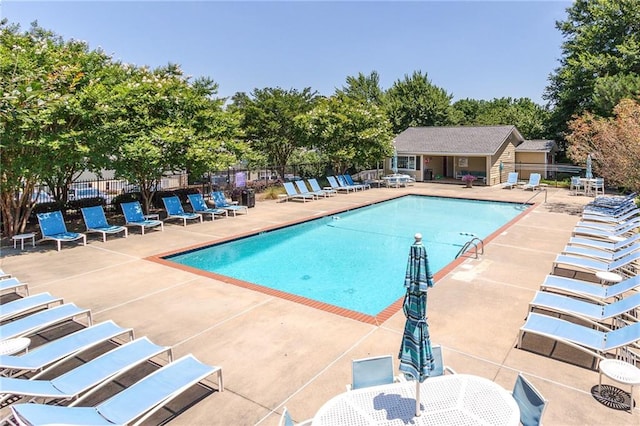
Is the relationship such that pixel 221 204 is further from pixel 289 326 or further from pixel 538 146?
pixel 538 146

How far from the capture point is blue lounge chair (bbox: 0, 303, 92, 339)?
554 centimetres

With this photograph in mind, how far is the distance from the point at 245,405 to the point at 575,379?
13.6 feet

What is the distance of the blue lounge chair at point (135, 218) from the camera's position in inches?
539

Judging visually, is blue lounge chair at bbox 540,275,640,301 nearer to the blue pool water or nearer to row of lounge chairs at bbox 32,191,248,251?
the blue pool water

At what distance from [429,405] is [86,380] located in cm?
371

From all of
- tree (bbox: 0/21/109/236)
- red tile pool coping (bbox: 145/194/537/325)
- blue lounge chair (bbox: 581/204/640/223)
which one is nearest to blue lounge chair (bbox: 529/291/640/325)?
red tile pool coping (bbox: 145/194/537/325)

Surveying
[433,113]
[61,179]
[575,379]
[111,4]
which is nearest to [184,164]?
[61,179]

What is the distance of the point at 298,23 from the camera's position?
22609mm

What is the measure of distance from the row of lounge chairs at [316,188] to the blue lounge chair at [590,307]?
15343 millimetres

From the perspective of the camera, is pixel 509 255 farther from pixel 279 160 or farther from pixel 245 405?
pixel 279 160

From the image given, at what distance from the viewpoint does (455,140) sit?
3006cm

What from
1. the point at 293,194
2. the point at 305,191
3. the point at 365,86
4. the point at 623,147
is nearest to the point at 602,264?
the point at 623,147

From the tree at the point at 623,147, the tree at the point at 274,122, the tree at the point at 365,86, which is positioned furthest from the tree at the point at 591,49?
the tree at the point at 365,86

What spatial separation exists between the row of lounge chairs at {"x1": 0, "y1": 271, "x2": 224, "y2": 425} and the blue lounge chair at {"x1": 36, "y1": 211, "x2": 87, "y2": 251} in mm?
6234
